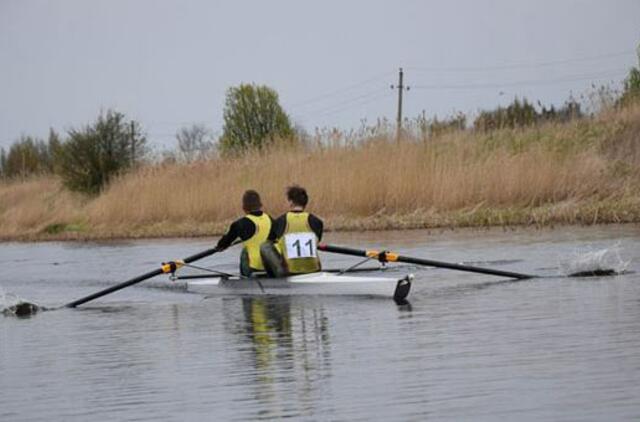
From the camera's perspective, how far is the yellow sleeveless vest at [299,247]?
1584cm

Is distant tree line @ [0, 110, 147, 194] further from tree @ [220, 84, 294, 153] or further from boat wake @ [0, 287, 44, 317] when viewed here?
boat wake @ [0, 287, 44, 317]

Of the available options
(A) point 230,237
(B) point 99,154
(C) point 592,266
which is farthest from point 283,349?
(B) point 99,154

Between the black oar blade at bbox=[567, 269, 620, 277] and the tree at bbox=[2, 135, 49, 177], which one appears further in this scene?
the tree at bbox=[2, 135, 49, 177]

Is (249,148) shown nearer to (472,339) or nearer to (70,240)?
(70,240)

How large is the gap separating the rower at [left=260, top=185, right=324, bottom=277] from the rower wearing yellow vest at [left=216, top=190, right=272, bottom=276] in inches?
5.4

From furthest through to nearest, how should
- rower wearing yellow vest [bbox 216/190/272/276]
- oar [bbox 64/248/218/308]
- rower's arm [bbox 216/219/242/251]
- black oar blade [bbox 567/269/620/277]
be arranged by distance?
oar [bbox 64/248/218/308] → black oar blade [bbox 567/269/620/277] → rower wearing yellow vest [bbox 216/190/272/276] → rower's arm [bbox 216/219/242/251]

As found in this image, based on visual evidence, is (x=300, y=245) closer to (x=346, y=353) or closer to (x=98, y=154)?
(x=346, y=353)

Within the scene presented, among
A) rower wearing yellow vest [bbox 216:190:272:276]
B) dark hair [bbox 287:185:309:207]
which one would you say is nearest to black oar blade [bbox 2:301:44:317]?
rower wearing yellow vest [bbox 216:190:272:276]

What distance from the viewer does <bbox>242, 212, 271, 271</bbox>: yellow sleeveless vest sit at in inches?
645

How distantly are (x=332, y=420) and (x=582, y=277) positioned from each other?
8786 mm

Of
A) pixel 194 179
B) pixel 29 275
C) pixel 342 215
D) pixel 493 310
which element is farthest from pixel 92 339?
pixel 194 179

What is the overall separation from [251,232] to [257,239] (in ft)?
0.39

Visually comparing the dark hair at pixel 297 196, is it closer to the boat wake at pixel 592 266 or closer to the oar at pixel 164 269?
the oar at pixel 164 269

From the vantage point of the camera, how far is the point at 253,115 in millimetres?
52219
